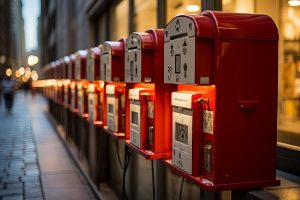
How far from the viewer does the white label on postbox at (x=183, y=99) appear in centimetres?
329

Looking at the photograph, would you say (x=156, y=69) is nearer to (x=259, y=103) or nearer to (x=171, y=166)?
(x=171, y=166)

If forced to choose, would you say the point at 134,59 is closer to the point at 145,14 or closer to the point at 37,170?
the point at 145,14

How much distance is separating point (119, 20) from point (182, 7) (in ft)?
10.8

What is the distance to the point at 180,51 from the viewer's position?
332 cm

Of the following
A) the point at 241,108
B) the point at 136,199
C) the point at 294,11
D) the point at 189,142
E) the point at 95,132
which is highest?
the point at 294,11

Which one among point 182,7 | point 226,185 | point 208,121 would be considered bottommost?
point 226,185

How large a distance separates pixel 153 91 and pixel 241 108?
1.38 m

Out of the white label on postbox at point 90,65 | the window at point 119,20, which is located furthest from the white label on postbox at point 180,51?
the window at point 119,20

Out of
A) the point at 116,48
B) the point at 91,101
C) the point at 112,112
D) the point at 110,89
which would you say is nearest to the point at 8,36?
the point at 91,101

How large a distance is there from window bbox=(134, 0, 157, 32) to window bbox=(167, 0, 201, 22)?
2.28 ft

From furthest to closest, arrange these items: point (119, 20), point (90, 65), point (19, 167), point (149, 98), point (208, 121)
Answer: point (19, 167), point (119, 20), point (90, 65), point (149, 98), point (208, 121)

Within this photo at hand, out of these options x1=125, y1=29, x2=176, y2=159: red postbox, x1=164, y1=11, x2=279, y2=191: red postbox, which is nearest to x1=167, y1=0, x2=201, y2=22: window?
x1=125, y1=29, x2=176, y2=159: red postbox

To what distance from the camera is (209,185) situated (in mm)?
3016

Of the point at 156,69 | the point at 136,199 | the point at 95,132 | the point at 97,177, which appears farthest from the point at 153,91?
the point at 95,132
